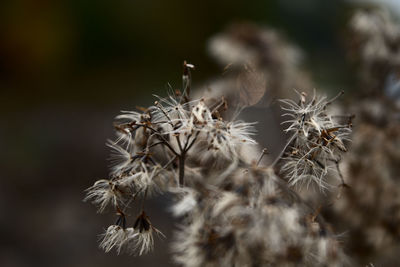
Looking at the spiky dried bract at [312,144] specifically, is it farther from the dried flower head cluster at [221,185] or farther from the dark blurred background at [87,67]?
the dark blurred background at [87,67]

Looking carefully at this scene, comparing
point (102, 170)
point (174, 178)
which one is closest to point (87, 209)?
point (102, 170)

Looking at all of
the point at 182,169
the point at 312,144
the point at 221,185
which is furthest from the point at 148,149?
the point at 312,144

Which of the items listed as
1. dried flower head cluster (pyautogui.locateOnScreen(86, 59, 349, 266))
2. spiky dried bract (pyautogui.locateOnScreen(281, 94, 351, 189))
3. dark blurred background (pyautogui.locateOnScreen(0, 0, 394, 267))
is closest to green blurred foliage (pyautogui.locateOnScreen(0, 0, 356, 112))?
dark blurred background (pyautogui.locateOnScreen(0, 0, 394, 267))

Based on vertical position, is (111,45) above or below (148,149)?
below

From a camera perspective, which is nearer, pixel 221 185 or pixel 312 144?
pixel 312 144

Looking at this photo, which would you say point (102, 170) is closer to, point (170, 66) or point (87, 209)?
point (87, 209)

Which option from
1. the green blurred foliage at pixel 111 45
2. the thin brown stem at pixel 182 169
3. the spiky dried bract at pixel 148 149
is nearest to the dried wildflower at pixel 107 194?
the spiky dried bract at pixel 148 149

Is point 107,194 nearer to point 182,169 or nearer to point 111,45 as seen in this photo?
point 182,169

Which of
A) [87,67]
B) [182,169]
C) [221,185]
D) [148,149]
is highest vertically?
[148,149]
